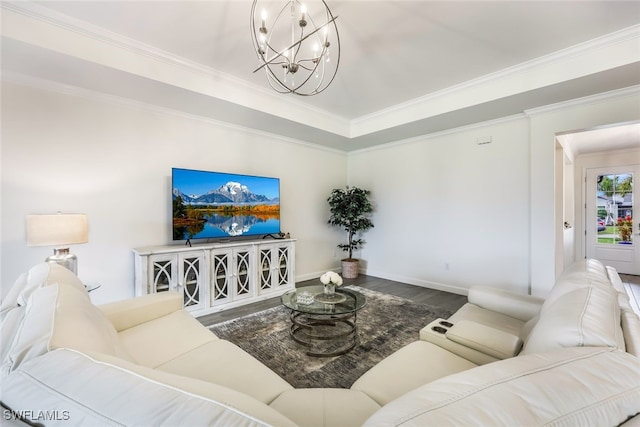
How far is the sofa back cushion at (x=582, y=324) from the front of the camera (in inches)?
34.4

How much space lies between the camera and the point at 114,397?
0.54 metres

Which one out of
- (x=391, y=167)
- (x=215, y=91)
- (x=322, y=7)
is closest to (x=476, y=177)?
(x=391, y=167)

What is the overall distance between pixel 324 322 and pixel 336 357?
1.96ft

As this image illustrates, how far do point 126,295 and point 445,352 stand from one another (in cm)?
334

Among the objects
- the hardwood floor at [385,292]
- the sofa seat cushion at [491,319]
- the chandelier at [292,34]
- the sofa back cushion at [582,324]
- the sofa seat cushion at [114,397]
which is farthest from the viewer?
the hardwood floor at [385,292]

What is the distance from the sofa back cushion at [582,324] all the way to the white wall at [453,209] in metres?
2.74

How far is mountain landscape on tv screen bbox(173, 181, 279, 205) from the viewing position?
3.37 metres

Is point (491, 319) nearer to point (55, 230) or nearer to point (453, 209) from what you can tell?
point (453, 209)

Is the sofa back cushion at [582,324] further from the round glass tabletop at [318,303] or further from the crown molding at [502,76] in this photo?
the crown molding at [502,76]

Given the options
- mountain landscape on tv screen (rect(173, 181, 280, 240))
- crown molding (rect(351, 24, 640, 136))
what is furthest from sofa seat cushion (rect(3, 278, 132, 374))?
crown molding (rect(351, 24, 640, 136))

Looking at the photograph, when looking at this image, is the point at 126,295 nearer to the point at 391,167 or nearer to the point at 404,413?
the point at 404,413

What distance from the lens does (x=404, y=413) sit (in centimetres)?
56

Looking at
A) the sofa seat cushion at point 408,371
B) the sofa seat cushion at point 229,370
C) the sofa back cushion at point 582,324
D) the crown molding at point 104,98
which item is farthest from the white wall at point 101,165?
the sofa back cushion at point 582,324

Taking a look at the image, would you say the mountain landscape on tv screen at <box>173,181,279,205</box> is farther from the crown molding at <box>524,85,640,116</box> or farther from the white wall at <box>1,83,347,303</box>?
the crown molding at <box>524,85,640,116</box>
